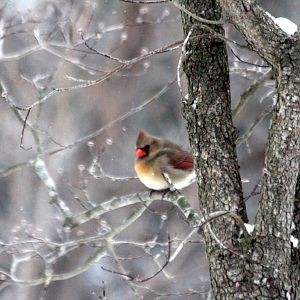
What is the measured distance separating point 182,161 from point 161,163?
17 cm

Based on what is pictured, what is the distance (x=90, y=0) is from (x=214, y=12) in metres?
4.42

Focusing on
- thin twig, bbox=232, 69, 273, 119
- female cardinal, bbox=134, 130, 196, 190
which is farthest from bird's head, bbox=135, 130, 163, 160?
thin twig, bbox=232, 69, 273, 119

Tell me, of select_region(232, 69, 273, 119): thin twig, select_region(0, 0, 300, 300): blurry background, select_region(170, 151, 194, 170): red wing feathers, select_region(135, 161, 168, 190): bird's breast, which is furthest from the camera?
select_region(0, 0, 300, 300): blurry background

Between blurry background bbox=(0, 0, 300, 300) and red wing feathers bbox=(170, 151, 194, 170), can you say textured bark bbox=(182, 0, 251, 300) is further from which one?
blurry background bbox=(0, 0, 300, 300)

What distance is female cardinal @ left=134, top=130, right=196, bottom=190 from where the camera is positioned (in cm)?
446

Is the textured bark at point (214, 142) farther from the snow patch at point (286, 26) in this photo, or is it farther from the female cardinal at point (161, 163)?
the female cardinal at point (161, 163)

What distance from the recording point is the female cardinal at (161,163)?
4.46 metres

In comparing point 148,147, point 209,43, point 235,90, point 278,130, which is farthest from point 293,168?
point 235,90

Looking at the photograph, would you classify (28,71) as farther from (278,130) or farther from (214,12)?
(278,130)

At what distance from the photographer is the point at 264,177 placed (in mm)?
2756

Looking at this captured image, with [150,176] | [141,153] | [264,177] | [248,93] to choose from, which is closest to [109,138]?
[141,153]

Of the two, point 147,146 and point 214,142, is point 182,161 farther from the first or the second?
point 214,142

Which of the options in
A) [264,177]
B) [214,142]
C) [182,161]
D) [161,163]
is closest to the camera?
[264,177]

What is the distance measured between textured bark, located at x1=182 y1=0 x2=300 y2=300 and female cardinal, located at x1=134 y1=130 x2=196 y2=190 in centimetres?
135
